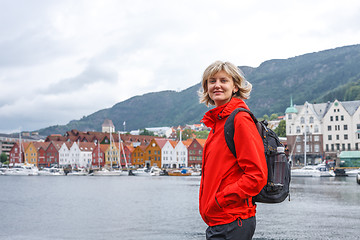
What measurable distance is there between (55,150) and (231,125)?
147707 millimetres

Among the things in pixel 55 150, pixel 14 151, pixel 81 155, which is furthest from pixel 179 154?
pixel 14 151

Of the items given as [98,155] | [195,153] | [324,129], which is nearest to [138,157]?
[98,155]

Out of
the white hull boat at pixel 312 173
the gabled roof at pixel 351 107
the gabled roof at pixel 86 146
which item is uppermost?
the gabled roof at pixel 351 107

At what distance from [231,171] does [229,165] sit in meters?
0.05

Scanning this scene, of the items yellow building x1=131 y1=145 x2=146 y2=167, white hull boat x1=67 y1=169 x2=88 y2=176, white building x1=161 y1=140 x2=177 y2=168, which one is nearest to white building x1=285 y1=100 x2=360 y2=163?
white building x1=161 y1=140 x2=177 y2=168

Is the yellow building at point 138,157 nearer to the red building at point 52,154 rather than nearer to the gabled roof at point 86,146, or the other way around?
the gabled roof at point 86,146

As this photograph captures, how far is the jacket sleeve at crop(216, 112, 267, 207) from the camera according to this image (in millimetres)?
3707

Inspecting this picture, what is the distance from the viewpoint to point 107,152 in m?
136

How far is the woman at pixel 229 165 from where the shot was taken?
3732mm

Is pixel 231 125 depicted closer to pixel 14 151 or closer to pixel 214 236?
pixel 214 236

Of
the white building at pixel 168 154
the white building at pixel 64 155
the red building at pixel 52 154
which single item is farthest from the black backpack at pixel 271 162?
the red building at pixel 52 154

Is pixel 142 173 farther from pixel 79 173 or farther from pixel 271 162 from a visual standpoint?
pixel 271 162

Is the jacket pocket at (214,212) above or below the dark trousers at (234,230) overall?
above

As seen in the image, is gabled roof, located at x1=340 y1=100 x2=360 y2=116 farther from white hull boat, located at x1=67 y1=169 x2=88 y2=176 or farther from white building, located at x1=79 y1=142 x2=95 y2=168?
white building, located at x1=79 y1=142 x2=95 y2=168
